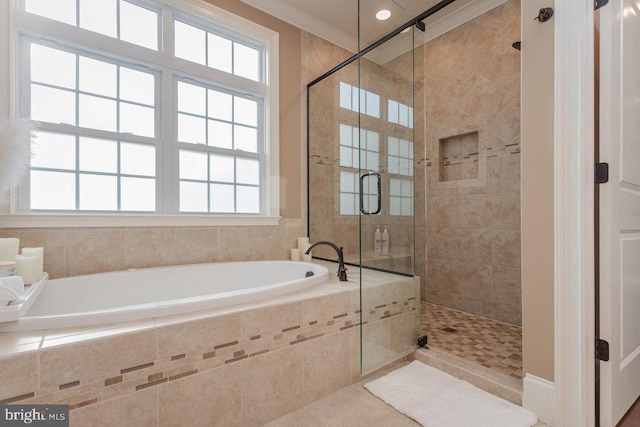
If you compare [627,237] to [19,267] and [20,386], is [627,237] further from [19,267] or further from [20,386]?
[19,267]

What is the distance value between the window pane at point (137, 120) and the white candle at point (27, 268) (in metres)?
1.00

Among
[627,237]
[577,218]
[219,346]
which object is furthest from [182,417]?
[627,237]

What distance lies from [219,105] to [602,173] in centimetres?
251

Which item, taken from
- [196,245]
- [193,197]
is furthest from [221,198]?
[196,245]

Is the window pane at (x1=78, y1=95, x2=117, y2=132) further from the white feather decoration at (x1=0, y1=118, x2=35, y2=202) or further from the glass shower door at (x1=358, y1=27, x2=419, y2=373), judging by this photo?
the glass shower door at (x1=358, y1=27, x2=419, y2=373)

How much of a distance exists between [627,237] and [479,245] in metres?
1.33

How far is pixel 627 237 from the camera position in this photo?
1.42 m

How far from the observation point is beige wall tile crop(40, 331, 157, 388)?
95 cm

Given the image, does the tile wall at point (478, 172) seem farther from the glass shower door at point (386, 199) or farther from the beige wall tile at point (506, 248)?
the glass shower door at point (386, 199)

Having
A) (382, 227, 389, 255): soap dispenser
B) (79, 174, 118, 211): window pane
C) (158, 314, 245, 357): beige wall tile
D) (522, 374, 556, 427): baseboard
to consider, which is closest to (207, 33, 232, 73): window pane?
(79, 174, 118, 211): window pane

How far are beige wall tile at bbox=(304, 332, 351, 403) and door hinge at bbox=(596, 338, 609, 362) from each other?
1.13 metres

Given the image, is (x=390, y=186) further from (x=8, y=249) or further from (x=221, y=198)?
(x=8, y=249)

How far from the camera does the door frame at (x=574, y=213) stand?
1.27m

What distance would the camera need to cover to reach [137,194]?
2170 mm
